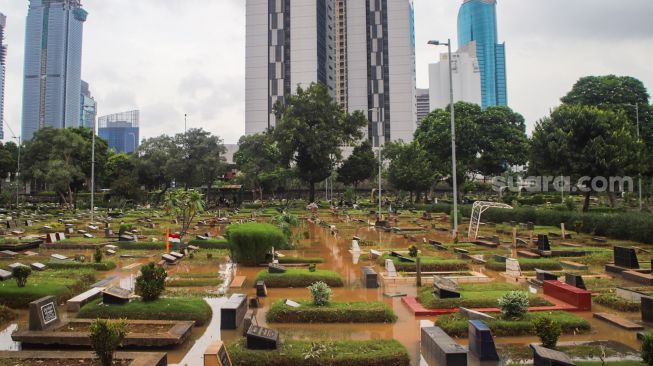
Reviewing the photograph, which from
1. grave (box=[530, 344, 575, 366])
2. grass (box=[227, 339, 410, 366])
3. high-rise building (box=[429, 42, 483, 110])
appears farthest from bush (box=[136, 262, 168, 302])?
high-rise building (box=[429, 42, 483, 110])

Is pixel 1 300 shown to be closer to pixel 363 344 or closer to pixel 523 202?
pixel 363 344

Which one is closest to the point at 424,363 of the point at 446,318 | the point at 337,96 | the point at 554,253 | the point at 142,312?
the point at 446,318

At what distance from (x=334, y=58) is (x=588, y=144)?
9974cm

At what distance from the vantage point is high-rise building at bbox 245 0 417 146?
102250 millimetres

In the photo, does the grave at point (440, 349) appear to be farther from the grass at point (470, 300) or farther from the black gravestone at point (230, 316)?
the black gravestone at point (230, 316)

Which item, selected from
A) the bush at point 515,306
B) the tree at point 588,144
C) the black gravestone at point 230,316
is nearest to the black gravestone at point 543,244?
the bush at point 515,306

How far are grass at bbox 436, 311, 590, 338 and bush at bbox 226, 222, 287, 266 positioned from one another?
10.0m

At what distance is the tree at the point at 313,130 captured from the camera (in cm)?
5588

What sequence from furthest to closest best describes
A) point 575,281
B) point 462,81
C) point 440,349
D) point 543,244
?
point 462,81 → point 543,244 → point 575,281 → point 440,349

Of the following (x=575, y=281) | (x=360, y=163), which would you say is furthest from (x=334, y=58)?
(x=575, y=281)

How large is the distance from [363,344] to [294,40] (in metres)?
101

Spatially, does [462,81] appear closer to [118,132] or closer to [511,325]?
[511,325]

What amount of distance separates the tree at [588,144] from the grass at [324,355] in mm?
29497

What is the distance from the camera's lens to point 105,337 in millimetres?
6875
